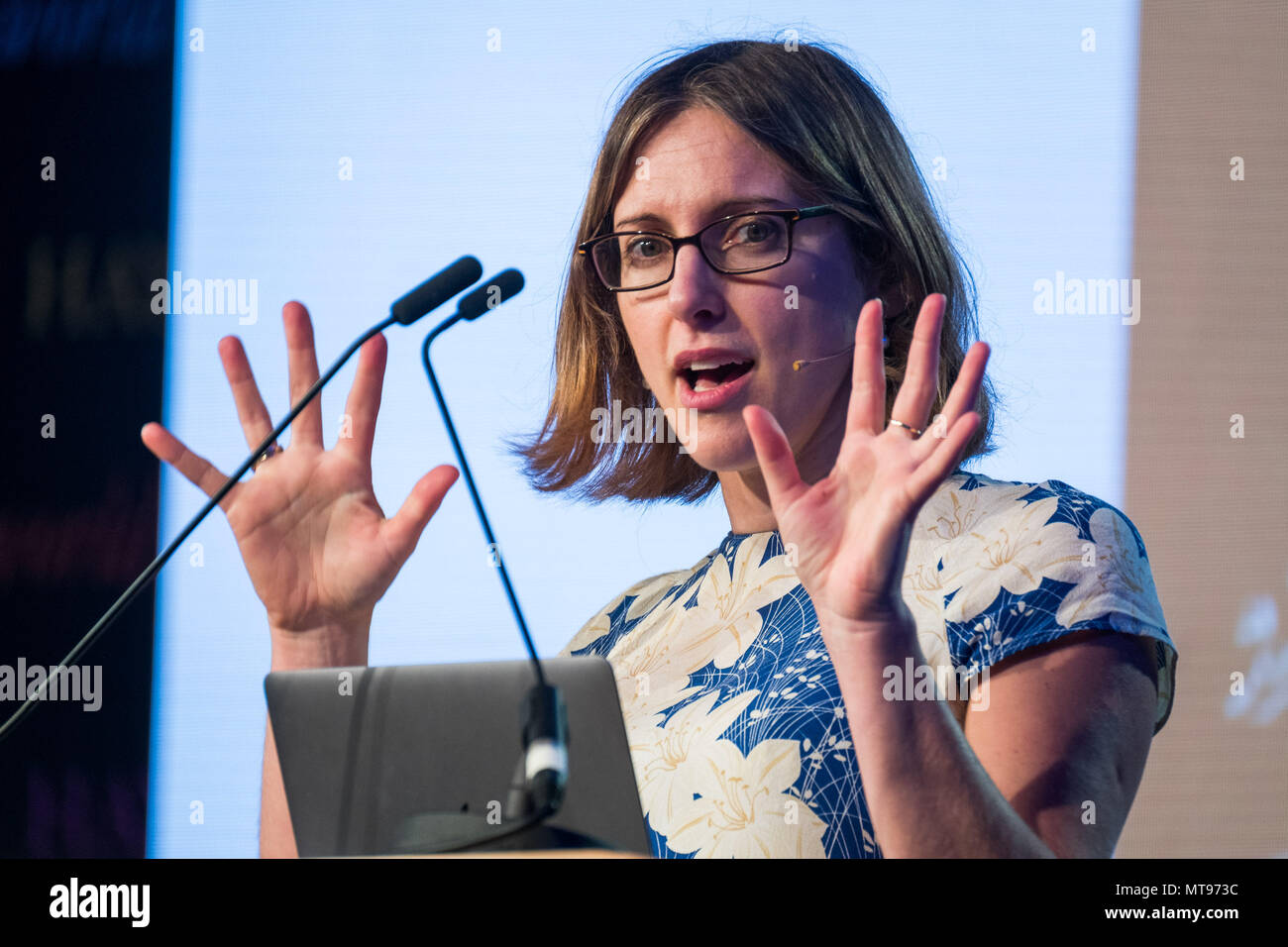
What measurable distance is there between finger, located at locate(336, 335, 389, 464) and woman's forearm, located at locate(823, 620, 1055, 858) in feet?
2.31

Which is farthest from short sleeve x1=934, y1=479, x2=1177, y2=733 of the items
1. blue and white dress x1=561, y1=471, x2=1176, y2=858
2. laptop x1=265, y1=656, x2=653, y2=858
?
laptop x1=265, y1=656, x2=653, y2=858

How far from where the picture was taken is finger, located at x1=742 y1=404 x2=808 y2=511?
1.14 metres

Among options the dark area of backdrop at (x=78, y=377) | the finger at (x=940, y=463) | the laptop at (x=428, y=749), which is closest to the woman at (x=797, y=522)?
the finger at (x=940, y=463)

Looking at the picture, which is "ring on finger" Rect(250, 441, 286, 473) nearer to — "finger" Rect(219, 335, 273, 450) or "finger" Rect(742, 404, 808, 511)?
"finger" Rect(219, 335, 273, 450)

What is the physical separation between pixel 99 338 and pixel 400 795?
1.46 metres

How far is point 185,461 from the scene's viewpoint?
1456 millimetres

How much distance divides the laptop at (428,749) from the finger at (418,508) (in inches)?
11.9

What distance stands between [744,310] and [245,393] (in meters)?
0.65

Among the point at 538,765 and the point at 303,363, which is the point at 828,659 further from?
the point at 303,363

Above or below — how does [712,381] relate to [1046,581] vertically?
above

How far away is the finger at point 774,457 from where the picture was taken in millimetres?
1144

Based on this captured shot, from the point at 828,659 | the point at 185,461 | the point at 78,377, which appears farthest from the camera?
the point at 78,377

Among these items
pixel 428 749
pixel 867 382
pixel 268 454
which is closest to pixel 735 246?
pixel 867 382

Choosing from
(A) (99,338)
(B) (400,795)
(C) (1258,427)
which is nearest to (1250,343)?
(C) (1258,427)
